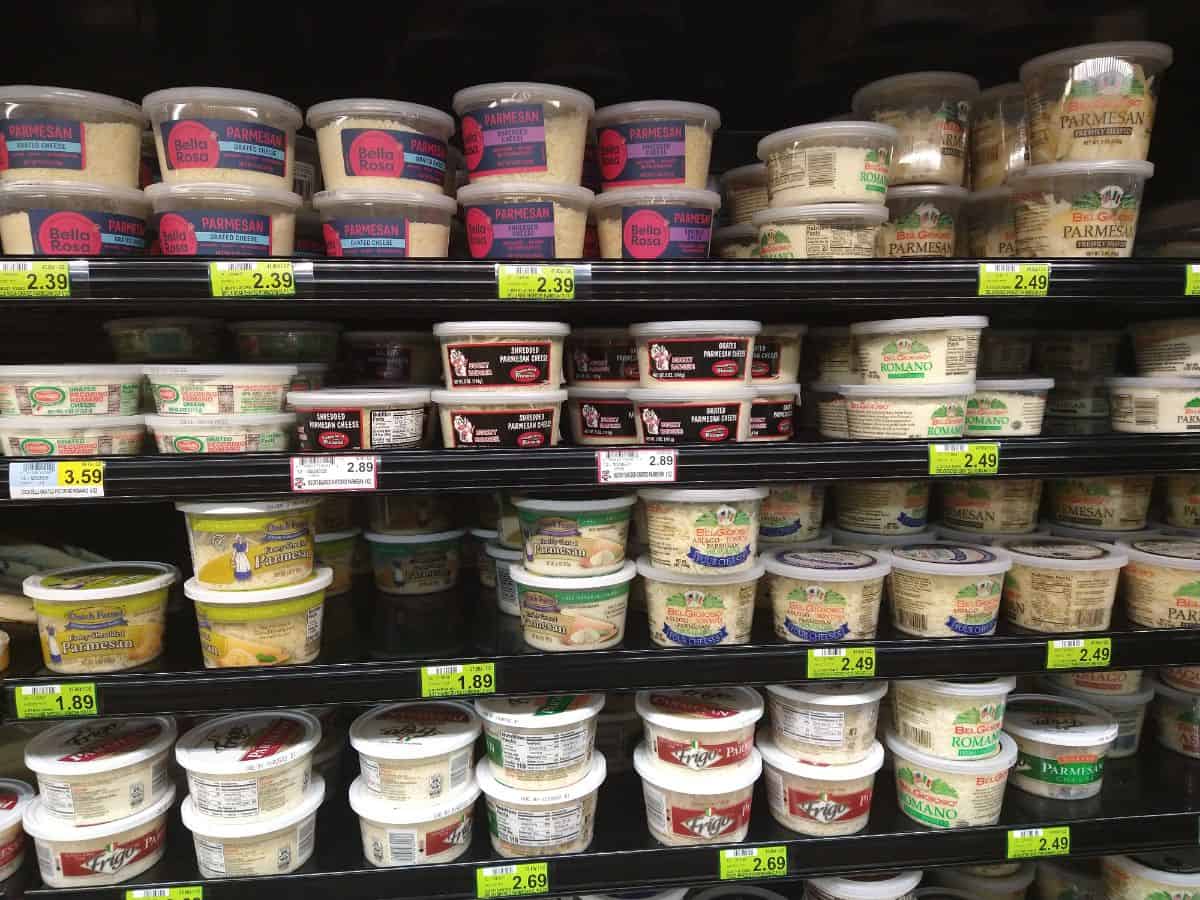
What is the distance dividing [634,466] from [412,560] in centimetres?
73

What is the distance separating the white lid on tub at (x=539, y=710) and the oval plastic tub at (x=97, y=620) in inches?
26.8

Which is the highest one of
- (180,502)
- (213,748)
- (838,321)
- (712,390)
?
(838,321)

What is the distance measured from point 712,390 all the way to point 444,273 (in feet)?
1.81

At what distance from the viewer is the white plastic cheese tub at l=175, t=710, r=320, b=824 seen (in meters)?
1.36

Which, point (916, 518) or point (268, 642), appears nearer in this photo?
point (268, 642)

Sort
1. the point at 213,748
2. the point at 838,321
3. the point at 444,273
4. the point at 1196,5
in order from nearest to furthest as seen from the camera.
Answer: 1. the point at 444,273
2. the point at 213,748
3. the point at 1196,5
4. the point at 838,321

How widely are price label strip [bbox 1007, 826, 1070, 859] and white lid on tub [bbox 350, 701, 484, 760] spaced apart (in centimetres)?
116

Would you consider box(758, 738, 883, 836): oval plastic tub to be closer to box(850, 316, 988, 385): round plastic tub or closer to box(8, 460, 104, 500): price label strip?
box(850, 316, 988, 385): round plastic tub

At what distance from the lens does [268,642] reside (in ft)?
4.56

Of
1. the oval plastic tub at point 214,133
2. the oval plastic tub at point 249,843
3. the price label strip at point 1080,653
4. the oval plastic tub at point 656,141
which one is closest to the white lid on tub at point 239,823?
the oval plastic tub at point 249,843

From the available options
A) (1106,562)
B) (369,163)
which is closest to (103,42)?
(369,163)

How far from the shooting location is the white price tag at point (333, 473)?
1.29 meters

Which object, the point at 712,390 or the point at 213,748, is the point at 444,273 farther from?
the point at 213,748

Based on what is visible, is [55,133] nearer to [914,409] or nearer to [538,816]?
[538,816]
